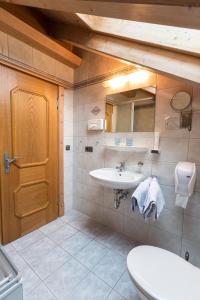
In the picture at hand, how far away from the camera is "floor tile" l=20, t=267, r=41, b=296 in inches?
51.5

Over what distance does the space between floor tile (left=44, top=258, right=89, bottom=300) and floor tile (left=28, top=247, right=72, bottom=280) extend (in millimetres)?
51

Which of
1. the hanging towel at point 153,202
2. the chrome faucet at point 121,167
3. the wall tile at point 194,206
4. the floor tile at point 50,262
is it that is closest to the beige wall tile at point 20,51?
the chrome faucet at point 121,167

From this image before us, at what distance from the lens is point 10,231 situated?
1.81 meters

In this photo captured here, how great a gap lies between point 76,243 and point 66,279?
0.46 metres

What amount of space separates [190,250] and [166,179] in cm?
70

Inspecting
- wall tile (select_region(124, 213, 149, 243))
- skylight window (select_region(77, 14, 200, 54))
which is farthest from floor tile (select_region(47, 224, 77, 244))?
skylight window (select_region(77, 14, 200, 54))

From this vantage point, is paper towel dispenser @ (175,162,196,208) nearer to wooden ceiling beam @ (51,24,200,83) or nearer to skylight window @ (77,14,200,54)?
wooden ceiling beam @ (51,24,200,83)

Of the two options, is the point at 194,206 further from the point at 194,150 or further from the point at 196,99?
the point at 196,99

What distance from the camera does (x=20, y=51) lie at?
1684 mm

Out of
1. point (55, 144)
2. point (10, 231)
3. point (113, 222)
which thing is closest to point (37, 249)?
point (10, 231)

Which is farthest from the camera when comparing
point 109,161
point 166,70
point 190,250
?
point 109,161

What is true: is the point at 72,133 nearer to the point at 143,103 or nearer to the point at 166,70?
the point at 143,103

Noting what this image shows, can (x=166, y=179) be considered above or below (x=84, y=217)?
above

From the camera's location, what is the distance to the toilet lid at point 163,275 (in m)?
0.89
